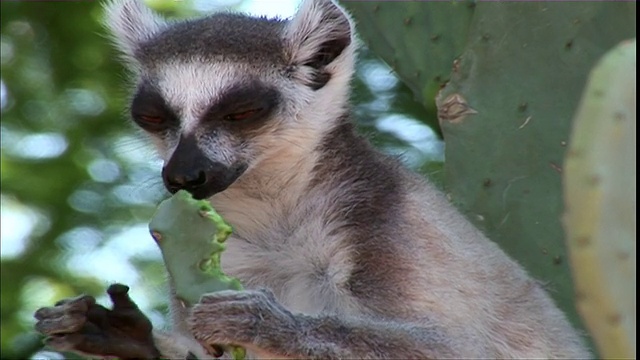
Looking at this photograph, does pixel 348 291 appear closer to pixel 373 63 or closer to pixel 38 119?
pixel 373 63

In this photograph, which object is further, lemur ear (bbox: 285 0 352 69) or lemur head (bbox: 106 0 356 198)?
lemur ear (bbox: 285 0 352 69)

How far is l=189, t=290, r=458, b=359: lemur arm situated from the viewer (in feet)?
11.2

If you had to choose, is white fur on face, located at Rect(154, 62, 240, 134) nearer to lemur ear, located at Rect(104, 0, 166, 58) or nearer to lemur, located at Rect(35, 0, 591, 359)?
lemur, located at Rect(35, 0, 591, 359)

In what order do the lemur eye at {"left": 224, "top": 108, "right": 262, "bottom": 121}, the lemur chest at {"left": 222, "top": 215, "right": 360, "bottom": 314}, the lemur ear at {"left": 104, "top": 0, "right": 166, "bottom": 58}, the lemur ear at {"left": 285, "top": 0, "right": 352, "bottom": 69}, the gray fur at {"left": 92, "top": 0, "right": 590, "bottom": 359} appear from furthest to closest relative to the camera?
the lemur ear at {"left": 104, "top": 0, "right": 166, "bottom": 58}
the lemur ear at {"left": 285, "top": 0, "right": 352, "bottom": 69}
the lemur eye at {"left": 224, "top": 108, "right": 262, "bottom": 121}
the lemur chest at {"left": 222, "top": 215, "right": 360, "bottom": 314}
the gray fur at {"left": 92, "top": 0, "right": 590, "bottom": 359}

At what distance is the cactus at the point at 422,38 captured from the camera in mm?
5117

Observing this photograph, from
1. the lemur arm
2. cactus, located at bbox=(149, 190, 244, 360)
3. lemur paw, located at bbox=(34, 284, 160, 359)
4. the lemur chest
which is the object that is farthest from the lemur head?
cactus, located at bbox=(149, 190, 244, 360)

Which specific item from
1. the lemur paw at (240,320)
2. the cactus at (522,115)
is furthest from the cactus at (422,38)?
the lemur paw at (240,320)

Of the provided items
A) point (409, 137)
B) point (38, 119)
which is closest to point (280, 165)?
point (409, 137)

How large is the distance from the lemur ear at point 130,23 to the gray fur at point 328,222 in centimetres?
11

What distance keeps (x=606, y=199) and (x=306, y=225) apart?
7.12ft

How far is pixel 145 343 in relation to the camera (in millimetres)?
3754

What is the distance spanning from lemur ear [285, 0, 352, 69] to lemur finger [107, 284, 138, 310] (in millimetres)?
1269

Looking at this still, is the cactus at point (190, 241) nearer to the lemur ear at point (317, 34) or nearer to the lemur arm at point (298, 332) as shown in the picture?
the lemur arm at point (298, 332)

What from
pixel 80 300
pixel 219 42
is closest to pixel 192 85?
pixel 219 42
